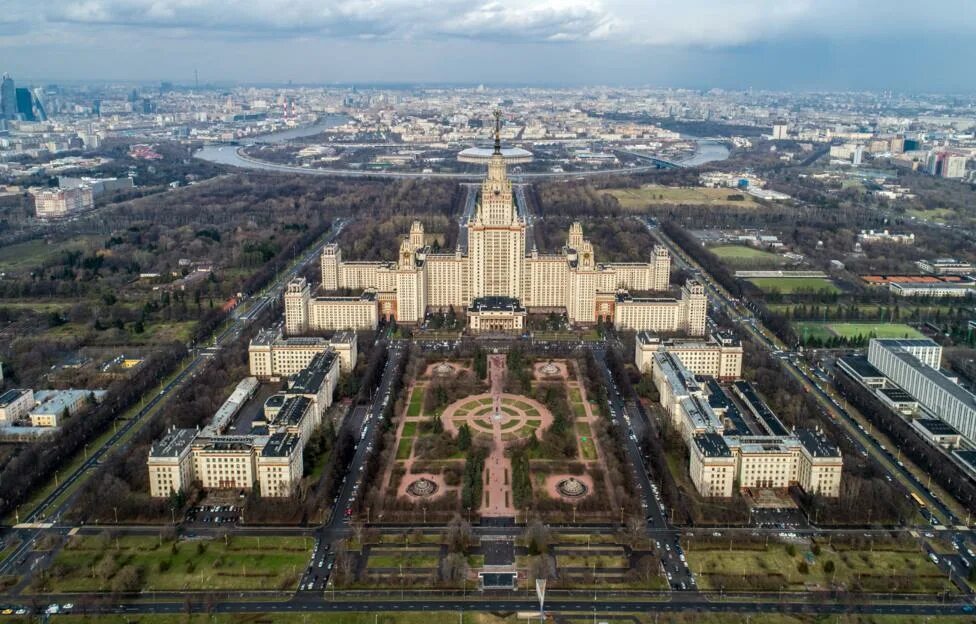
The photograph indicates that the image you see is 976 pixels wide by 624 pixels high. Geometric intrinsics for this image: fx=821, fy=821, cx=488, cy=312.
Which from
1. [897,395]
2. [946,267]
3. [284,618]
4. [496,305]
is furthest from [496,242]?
[946,267]

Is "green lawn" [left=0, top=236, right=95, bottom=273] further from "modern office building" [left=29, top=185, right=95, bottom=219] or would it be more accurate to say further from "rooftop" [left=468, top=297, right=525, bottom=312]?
"rooftop" [left=468, top=297, right=525, bottom=312]

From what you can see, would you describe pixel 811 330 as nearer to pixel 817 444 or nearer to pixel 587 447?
pixel 817 444

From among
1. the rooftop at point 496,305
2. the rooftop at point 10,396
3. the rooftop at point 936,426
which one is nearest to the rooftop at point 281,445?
the rooftop at point 10,396

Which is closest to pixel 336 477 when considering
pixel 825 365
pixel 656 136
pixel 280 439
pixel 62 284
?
pixel 280 439

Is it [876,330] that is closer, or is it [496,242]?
[876,330]

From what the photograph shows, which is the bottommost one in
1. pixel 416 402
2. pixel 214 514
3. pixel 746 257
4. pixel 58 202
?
pixel 214 514

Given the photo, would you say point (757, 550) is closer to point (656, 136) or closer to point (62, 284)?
point (62, 284)

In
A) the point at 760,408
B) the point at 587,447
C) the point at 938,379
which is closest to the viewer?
the point at 587,447

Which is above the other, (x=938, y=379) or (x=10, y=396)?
(x=938, y=379)
